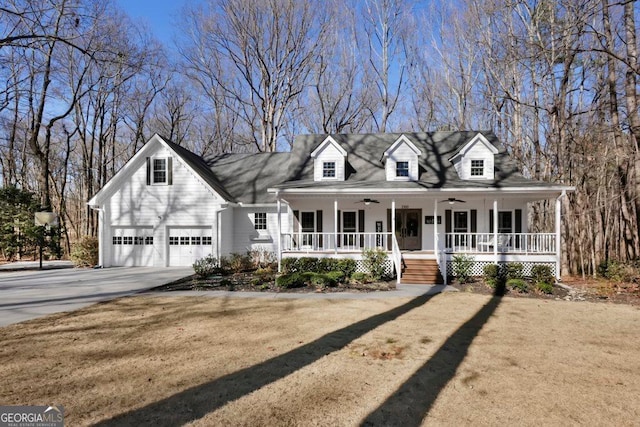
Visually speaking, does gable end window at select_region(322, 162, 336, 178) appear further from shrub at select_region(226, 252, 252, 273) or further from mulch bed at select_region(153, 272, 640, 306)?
mulch bed at select_region(153, 272, 640, 306)

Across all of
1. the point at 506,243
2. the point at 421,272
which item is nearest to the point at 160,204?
the point at 421,272

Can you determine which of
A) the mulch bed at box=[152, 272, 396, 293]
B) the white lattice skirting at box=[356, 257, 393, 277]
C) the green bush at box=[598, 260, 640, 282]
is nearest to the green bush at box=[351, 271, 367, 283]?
the mulch bed at box=[152, 272, 396, 293]

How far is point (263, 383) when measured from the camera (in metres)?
4.46

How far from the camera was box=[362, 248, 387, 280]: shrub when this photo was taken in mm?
13312

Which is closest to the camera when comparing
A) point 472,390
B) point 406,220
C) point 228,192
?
point 472,390

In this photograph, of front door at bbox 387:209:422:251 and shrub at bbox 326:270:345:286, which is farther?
front door at bbox 387:209:422:251

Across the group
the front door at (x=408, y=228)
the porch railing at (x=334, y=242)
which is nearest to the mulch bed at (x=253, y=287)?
the porch railing at (x=334, y=242)

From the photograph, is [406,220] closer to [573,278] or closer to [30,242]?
[573,278]

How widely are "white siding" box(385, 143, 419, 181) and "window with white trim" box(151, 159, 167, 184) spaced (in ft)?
38.6

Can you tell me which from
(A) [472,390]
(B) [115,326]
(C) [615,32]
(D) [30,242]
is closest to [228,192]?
(B) [115,326]

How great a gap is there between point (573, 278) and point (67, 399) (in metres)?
17.2

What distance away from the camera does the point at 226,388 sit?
431cm

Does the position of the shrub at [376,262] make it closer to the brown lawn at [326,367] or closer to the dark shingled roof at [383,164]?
the dark shingled roof at [383,164]

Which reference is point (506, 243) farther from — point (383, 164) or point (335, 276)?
point (335, 276)
